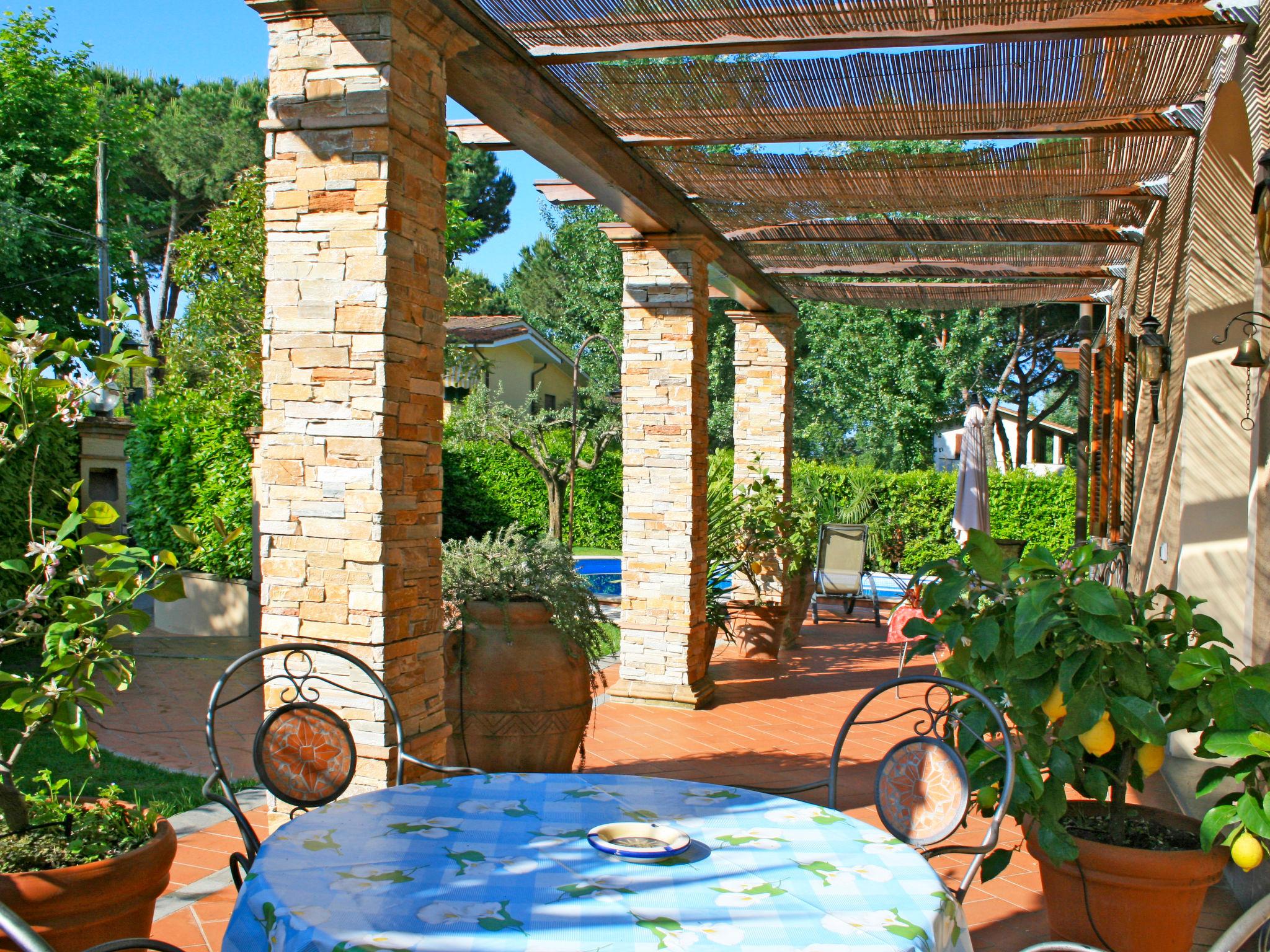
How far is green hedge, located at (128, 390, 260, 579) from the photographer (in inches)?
377

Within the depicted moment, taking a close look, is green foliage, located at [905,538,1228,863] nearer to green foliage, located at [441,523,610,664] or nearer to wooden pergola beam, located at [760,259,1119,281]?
green foliage, located at [441,523,610,664]

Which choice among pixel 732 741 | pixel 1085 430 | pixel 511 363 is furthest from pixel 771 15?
pixel 511 363

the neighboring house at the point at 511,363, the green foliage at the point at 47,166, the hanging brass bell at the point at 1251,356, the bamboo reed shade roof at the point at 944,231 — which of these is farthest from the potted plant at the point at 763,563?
the green foliage at the point at 47,166

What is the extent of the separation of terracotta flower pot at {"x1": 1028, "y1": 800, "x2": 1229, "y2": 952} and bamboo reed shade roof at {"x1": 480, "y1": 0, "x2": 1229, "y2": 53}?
8.94 ft

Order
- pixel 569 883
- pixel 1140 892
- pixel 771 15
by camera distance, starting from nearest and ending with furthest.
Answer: pixel 569 883, pixel 1140 892, pixel 771 15

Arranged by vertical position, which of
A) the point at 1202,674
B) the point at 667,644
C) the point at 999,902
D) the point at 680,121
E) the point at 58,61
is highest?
the point at 58,61

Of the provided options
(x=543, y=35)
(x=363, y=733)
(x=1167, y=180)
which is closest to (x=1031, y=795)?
(x=363, y=733)

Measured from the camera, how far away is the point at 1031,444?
29641 mm

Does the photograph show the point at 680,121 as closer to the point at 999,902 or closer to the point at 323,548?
the point at 323,548

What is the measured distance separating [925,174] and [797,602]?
409cm

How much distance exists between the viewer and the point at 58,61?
61.2ft

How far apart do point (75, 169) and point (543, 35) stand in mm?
17845

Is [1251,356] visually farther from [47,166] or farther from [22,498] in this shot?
[47,166]

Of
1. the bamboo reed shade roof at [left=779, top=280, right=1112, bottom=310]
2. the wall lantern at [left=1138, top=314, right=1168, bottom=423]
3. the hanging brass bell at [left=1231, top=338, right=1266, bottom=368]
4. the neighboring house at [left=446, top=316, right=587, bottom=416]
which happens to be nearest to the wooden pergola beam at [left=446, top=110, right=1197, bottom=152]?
the wall lantern at [left=1138, top=314, right=1168, bottom=423]
